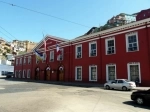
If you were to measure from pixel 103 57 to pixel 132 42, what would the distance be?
17.2ft

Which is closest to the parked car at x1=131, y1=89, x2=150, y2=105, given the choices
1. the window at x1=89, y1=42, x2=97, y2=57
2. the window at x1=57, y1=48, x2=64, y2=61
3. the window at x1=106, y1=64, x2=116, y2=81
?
the window at x1=106, y1=64, x2=116, y2=81

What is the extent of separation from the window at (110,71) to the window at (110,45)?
2.14m

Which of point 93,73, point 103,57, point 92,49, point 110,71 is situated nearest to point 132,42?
point 103,57

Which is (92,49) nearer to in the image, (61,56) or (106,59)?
(106,59)

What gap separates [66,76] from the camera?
32.0 m

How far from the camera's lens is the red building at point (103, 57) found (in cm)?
2114

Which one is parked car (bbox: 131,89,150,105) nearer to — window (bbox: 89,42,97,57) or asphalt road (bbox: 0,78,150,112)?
asphalt road (bbox: 0,78,150,112)

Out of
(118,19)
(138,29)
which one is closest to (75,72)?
(138,29)

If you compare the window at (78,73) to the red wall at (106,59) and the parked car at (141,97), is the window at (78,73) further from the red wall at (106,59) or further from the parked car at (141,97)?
the parked car at (141,97)

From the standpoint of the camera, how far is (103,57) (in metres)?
25.6

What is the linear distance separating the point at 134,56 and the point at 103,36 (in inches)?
250

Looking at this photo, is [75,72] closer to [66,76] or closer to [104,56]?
[66,76]

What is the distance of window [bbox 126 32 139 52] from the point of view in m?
21.9

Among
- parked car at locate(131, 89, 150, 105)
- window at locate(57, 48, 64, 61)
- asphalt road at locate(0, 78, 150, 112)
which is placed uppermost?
Result: window at locate(57, 48, 64, 61)
